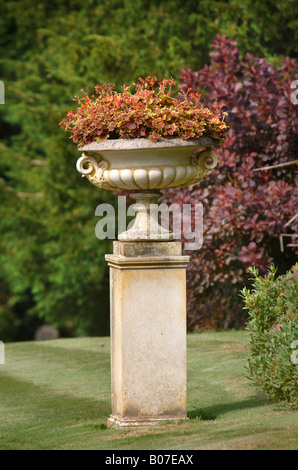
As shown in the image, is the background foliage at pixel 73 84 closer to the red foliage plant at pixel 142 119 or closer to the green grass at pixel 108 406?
the green grass at pixel 108 406

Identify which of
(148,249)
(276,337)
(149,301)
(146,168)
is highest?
(146,168)

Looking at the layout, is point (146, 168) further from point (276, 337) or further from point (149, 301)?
point (276, 337)

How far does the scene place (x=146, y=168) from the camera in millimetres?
6141

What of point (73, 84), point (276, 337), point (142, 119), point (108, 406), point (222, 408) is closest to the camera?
point (142, 119)

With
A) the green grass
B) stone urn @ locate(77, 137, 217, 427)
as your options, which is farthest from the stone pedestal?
the green grass

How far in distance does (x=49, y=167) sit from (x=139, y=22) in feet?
10.6

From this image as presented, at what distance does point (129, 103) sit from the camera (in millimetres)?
6191

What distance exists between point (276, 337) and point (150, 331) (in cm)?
107

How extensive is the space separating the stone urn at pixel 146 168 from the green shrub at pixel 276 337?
107 centimetres

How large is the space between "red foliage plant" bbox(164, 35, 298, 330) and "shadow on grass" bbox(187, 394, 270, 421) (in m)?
3.56

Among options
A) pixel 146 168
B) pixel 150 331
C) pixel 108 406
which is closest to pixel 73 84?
pixel 108 406

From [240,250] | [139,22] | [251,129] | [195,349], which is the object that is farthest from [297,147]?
[139,22]

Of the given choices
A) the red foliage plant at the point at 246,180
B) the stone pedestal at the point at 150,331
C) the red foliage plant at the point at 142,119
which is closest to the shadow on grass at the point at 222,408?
the stone pedestal at the point at 150,331
